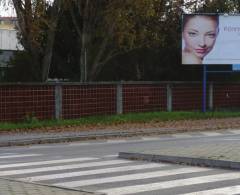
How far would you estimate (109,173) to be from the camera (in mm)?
12641

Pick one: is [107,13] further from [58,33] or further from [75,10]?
[58,33]

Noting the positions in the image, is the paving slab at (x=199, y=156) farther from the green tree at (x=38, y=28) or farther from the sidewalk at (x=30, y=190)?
the green tree at (x=38, y=28)

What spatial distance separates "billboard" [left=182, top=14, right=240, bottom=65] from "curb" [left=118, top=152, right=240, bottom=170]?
18.6 metres

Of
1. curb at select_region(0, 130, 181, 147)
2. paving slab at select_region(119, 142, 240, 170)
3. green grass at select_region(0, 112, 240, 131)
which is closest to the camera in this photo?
paving slab at select_region(119, 142, 240, 170)

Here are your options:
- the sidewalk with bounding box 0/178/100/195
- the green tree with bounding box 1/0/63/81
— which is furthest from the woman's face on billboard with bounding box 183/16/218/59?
the sidewalk with bounding box 0/178/100/195

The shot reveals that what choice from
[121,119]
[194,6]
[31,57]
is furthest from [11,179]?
[194,6]

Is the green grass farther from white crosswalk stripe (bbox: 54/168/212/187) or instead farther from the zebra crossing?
white crosswalk stripe (bbox: 54/168/212/187)

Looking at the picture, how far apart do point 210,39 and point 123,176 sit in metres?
22.3

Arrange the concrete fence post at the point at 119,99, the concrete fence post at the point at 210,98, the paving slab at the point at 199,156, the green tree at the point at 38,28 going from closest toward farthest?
the paving slab at the point at 199,156, the green tree at the point at 38,28, the concrete fence post at the point at 119,99, the concrete fence post at the point at 210,98

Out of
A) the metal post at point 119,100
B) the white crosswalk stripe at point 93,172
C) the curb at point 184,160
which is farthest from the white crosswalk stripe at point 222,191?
the metal post at point 119,100

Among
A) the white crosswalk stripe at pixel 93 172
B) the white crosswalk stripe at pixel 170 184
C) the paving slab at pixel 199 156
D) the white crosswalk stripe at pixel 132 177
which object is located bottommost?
the white crosswalk stripe at pixel 93 172

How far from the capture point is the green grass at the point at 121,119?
26.2 metres

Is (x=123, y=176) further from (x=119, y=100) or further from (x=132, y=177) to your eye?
(x=119, y=100)

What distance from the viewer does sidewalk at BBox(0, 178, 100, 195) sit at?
381 inches
